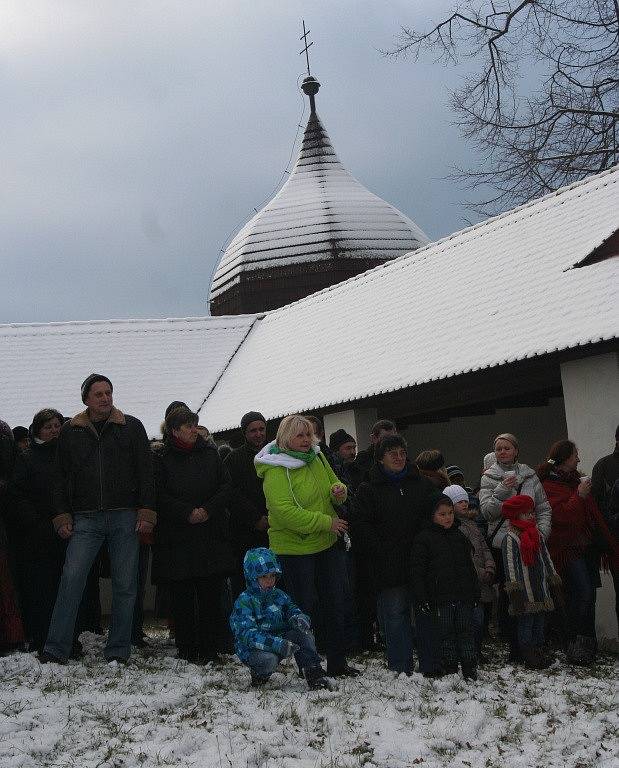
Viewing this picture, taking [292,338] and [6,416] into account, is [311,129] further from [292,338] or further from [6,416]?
[6,416]

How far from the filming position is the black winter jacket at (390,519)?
7117mm

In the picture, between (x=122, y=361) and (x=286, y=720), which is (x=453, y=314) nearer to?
(x=122, y=361)

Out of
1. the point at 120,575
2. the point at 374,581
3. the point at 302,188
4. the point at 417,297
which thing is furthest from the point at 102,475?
the point at 302,188

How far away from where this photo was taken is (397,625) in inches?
280

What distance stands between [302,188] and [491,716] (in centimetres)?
2325

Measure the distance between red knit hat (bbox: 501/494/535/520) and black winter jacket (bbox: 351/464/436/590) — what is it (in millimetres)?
887

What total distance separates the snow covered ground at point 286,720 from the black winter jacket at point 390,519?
0.66 meters

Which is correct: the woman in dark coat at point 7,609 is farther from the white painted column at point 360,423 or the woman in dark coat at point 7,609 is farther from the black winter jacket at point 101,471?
the white painted column at point 360,423

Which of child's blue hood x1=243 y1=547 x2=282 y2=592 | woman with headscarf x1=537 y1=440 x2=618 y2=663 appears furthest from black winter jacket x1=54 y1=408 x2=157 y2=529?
woman with headscarf x1=537 y1=440 x2=618 y2=663

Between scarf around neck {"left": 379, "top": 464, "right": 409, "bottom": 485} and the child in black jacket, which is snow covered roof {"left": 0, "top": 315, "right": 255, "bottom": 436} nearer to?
scarf around neck {"left": 379, "top": 464, "right": 409, "bottom": 485}

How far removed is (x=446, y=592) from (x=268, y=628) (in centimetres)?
120

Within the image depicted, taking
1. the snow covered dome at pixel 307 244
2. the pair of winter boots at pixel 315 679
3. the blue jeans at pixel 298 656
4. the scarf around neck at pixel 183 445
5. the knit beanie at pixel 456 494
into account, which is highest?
the snow covered dome at pixel 307 244

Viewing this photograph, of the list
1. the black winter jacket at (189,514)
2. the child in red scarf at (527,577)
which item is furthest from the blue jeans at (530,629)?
the black winter jacket at (189,514)

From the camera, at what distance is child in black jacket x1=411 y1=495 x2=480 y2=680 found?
702cm
